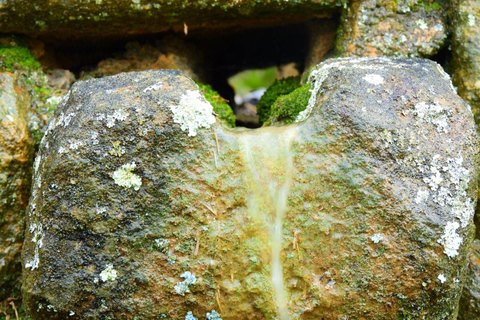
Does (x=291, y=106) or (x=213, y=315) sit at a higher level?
(x=291, y=106)

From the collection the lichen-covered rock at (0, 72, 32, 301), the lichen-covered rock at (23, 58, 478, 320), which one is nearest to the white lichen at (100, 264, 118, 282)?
the lichen-covered rock at (23, 58, 478, 320)

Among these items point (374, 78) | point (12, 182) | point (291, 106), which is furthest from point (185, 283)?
point (374, 78)

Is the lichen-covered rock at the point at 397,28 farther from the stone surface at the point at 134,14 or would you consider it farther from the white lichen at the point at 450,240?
the white lichen at the point at 450,240

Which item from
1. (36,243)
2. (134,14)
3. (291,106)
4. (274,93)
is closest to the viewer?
(36,243)

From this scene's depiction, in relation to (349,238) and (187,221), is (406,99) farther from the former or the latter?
(187,221)

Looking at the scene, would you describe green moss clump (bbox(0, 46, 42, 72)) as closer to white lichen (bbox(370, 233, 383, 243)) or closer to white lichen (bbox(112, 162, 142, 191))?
white lichen (bbox(112, 162, 142, 191))

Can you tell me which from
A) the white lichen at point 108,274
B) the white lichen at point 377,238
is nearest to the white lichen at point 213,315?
the white lichen at point 108,274

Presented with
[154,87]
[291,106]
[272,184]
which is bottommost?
[272,184]

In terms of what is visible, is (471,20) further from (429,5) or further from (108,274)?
(108,274)

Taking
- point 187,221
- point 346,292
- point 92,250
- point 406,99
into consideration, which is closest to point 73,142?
point 92,250
